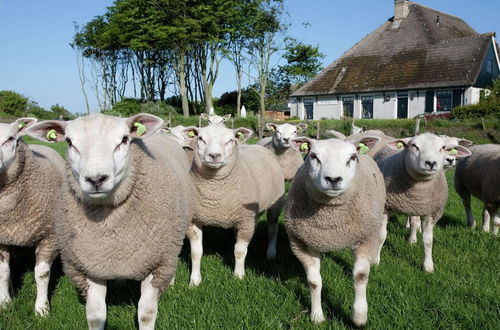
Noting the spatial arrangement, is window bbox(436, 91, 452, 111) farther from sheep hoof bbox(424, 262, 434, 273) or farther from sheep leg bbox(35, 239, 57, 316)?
sheep leg bbox(35, 239, 57, 316)

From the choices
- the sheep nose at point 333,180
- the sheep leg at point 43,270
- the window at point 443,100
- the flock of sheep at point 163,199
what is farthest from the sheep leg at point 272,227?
the window at point 443,100

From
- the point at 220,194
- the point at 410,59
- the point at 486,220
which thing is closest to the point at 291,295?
the point at 220,194

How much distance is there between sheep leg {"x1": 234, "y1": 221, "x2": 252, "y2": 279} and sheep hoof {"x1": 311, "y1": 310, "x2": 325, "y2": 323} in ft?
3.55

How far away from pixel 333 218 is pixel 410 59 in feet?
89.0

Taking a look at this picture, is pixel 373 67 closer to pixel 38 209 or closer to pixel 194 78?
pixel 194 78

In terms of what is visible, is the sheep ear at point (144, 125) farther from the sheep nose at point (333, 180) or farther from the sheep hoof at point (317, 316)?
the sheep hoof at point (317, 316)

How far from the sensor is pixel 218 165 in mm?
4238

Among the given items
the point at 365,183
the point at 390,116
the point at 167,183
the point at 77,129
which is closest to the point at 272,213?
the point at 365,183

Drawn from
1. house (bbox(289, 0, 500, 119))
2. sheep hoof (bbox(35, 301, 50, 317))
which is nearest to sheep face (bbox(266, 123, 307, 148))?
sheep hoof (bbox(35, 301, 50, 317))

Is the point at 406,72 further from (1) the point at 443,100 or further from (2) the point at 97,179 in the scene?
(2) the point at 97,179

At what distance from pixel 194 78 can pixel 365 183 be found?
125ft

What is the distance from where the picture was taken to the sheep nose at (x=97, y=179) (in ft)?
7.60

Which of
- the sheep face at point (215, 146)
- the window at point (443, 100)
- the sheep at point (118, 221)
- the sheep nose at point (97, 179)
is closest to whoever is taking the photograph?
the sheep nose at point (97, 179)

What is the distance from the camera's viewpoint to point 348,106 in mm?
29141
